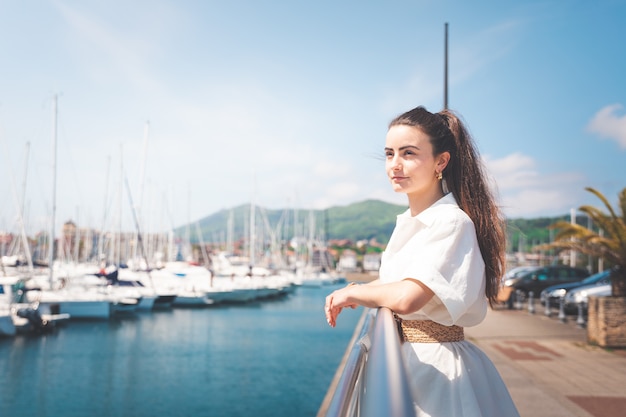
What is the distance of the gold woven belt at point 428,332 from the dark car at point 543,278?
2743 cm

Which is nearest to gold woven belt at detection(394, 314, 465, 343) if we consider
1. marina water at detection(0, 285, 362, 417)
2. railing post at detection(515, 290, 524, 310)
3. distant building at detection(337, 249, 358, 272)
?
marina water at detection(0, 285, 362, 417)

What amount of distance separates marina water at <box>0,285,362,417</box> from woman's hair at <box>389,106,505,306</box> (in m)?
18.4

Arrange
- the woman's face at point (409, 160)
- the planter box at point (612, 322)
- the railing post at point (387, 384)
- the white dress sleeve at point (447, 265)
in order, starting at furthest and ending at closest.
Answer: the planter box at point (612, 322) → the woman's face at point (409, 160) → the white dress sleeve at point (447, 265) → the railing post at point (387, 384)

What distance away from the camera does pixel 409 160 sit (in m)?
2.03

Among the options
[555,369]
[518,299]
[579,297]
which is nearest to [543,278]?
[518,299]

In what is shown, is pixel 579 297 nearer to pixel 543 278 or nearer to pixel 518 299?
pixel 518 299

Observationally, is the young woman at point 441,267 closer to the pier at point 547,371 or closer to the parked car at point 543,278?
the pier at point 547,371

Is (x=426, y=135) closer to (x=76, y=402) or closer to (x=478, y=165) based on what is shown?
(x=478, y=165)

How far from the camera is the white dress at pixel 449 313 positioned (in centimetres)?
175

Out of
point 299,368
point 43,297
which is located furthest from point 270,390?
point 43,297

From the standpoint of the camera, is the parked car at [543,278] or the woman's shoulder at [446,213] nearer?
the woman's shoulder at [446,213]

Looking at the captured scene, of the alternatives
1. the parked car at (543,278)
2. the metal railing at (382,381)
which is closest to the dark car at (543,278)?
the parked car at (543,278)

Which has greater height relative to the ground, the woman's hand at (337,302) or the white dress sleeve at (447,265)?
the white dress sleeve at (447,265)

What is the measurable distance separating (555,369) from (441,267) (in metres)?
8.92
